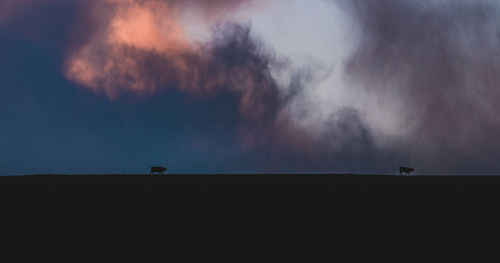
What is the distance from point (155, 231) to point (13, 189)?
15161 millimetres

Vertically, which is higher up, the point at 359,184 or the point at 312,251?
the point at 359,184

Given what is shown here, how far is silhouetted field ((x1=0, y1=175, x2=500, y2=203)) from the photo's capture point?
2125 cm

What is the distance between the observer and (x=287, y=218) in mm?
16391

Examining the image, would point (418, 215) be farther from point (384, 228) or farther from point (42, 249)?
point (42, 249)

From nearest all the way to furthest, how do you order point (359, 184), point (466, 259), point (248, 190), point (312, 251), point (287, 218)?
point (466, 259) → point (312, 251) → point (287, 218) → point (248, 190) → point (359, 184)

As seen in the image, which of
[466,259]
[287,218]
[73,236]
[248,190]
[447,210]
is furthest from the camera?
[248,190]

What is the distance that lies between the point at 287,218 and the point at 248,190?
747cm

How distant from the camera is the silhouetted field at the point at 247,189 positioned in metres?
21.2

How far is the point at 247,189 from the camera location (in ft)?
79.3

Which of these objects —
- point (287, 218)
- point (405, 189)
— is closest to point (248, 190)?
point (287, 218)

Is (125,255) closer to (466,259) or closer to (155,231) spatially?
(155,231)

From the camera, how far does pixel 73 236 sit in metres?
14.2

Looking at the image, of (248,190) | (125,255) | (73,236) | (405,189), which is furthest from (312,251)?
(405,189)

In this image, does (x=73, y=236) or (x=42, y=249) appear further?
(x=73, y=236)
